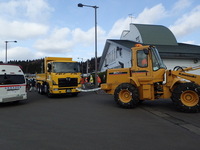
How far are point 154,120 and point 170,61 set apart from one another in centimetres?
1406

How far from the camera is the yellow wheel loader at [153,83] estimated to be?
24.8 feet

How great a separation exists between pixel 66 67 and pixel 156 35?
17.5 metres

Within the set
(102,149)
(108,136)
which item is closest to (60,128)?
(108,136)

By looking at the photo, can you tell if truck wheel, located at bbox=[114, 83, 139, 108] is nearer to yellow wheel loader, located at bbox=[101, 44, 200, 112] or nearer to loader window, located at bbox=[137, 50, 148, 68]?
yellow wheel loader, located at bbox=[101, 44, 200, 112]

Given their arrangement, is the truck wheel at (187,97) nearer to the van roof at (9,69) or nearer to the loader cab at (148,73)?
the loader cab at (148,73)

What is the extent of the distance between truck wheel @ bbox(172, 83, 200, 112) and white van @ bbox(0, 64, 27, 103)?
27.2 ft

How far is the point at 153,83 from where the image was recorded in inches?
332

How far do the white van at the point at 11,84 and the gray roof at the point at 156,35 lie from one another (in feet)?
61.5

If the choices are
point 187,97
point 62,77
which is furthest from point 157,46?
point 187,97

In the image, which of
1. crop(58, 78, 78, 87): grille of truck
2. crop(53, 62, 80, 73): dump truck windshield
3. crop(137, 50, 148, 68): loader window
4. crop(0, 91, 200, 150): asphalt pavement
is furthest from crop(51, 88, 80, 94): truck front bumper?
crop(137, 50, 148, 68): loader window

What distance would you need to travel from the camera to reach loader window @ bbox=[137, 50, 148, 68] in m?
8.58

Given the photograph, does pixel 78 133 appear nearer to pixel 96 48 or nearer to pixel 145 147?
pixel 145 147

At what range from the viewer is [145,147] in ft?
13.9

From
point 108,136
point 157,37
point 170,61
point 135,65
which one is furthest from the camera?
point 157,37
